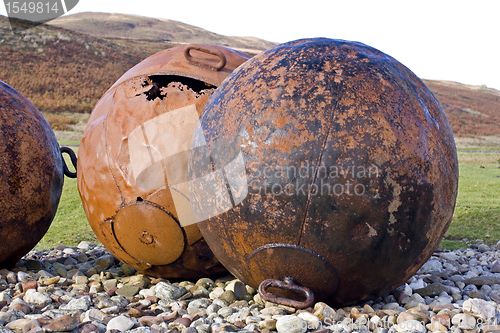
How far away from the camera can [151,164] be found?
125 inches

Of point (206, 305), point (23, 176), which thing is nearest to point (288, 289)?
point (206, 305)

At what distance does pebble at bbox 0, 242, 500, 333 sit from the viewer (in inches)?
101

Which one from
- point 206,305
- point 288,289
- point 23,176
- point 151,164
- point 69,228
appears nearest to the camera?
point 288,289

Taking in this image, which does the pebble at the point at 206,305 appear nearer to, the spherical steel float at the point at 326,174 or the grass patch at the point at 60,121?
the spherical steel float at the point at 326,174

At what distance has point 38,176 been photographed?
3.65 metres

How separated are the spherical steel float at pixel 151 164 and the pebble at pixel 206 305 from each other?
0.27m

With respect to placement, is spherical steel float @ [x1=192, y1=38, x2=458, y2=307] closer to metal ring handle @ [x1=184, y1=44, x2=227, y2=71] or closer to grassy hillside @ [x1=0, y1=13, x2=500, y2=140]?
metal ring handle @ [x1=184, y1=44, x2=227, y2=71]

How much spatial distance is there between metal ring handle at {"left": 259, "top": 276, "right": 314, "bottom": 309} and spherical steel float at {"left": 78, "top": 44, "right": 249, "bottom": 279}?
844 millimetres

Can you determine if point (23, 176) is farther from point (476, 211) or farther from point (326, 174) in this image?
point (476, 211)

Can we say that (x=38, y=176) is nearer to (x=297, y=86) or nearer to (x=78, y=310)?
(x=78, y=310)

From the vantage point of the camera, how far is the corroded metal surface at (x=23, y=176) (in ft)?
11.4

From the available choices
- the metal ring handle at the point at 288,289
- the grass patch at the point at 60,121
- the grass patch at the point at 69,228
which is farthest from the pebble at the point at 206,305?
the grass patch at the point at 60,121

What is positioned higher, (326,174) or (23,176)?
(326,174)

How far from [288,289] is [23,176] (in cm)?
250
